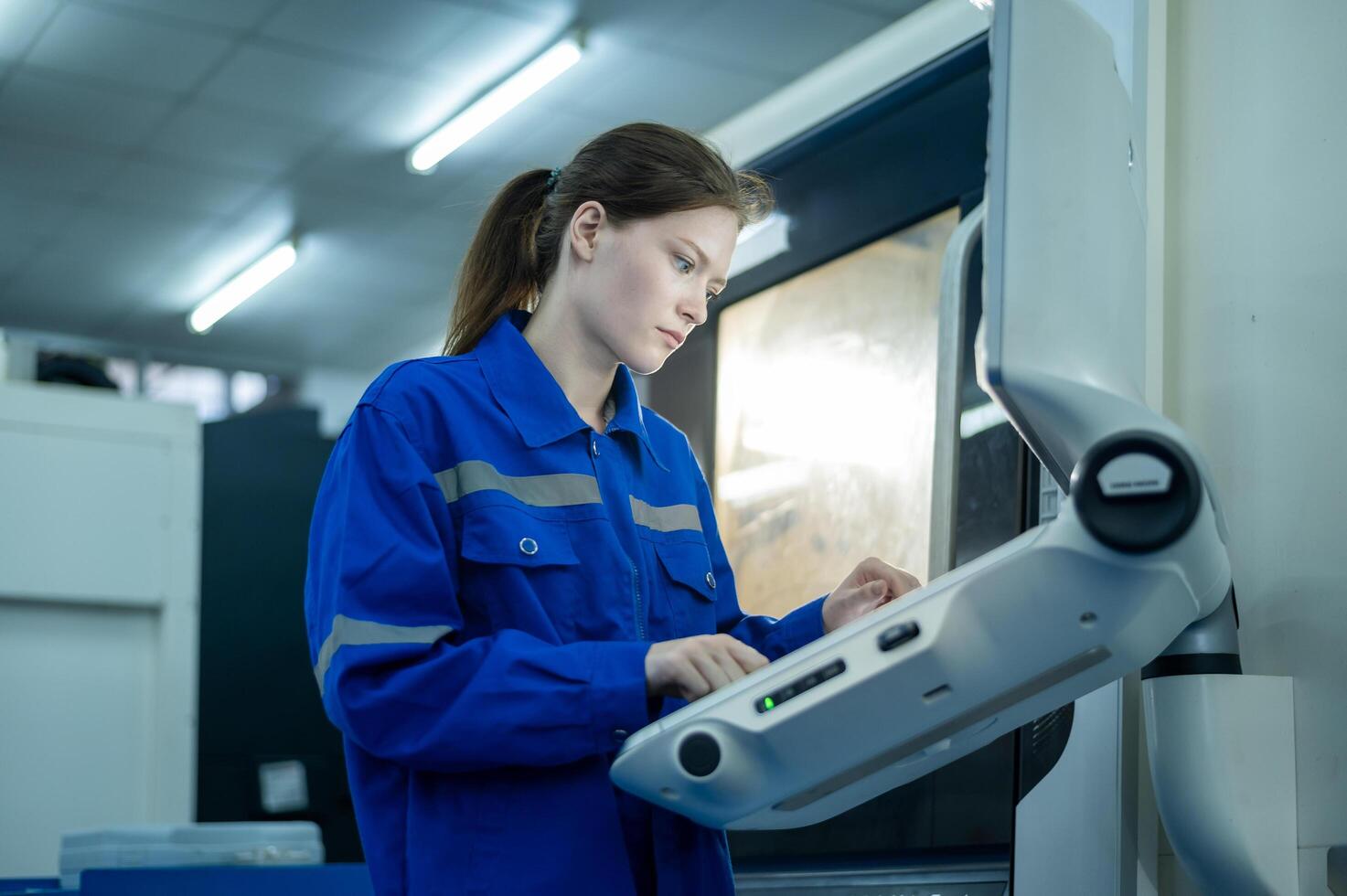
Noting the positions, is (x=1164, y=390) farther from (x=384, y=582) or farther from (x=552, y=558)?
(x=384, y=582)

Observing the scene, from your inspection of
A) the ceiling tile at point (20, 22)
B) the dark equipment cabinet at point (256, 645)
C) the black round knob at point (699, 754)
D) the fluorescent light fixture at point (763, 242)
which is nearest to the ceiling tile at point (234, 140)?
the ceiling tile at point (20, 22)

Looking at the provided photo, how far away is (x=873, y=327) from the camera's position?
2.02 m

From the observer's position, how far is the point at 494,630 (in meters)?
1.20

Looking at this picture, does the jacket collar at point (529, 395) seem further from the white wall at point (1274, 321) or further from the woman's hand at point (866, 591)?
the white wall at point (1274, 321)

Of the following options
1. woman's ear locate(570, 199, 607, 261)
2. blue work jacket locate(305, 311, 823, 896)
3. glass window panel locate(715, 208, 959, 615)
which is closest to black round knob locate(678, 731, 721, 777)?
blue work jacket locate(305, 311, 823, 896)

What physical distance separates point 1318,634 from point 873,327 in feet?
2.76

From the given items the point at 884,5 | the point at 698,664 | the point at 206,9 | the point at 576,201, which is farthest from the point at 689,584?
the point at 206,9

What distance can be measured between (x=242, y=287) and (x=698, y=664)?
6.52 meters

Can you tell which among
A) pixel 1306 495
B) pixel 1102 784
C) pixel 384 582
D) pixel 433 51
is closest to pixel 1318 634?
pixel 1306 495

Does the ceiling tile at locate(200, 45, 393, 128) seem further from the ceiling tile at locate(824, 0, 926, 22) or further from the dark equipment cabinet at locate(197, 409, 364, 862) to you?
the dark equipment cabinet at locate(197, 409, 364, 862)

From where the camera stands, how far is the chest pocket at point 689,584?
52.3 inches

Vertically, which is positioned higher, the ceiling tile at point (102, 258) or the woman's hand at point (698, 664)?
the ceiling tile at point (102, 258)

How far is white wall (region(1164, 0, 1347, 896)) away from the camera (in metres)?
1.31

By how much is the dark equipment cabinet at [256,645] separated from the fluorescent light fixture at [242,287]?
11.4ft
